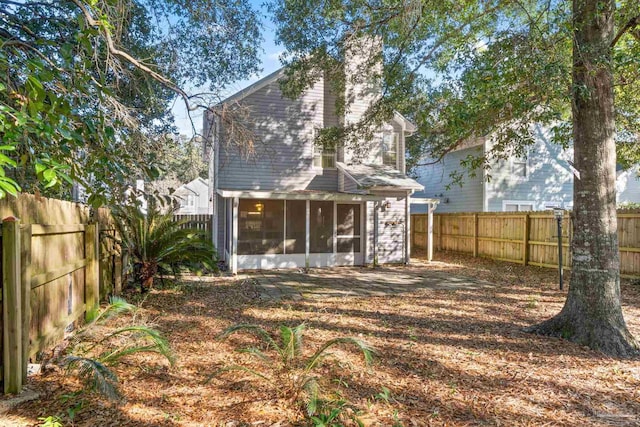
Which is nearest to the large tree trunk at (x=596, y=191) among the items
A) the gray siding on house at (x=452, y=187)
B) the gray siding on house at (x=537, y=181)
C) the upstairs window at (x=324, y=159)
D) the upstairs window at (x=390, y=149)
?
the upstairs window at (x=324, y=159)

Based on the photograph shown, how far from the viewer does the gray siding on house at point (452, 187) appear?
1614 centimetres

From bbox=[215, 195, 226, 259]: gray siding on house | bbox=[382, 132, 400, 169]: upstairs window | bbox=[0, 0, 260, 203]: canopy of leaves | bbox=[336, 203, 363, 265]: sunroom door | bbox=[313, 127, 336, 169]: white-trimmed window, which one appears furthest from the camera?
bbox=[382, 132, 400, 169]: upstairs window

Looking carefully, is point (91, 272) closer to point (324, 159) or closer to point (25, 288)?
point (25, 288)

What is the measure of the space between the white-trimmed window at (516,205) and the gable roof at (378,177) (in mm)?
6118

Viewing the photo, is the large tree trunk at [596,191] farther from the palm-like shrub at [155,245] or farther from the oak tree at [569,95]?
the palm-like shrub at [155,245]

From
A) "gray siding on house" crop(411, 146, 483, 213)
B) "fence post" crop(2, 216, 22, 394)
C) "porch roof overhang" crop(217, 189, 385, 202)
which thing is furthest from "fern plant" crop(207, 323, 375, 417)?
"gray siding on house" crop(411, 146, 483, 213)

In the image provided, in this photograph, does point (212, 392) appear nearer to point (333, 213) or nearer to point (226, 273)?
point (226, 273)

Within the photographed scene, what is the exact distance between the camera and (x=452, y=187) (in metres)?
17.5

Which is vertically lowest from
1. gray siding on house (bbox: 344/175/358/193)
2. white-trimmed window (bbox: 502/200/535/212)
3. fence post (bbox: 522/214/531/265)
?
fence post (bbox: 522/214/531/265)

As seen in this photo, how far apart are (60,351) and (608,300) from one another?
6.01 metres

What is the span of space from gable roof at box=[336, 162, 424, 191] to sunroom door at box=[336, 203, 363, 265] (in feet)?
3.49

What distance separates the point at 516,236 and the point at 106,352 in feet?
38.8

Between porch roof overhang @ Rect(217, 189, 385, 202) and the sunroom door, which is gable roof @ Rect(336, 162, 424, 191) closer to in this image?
porch roof overhang @ Rect(217, 189, 385, 202)

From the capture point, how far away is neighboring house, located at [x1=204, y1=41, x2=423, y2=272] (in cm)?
1111
